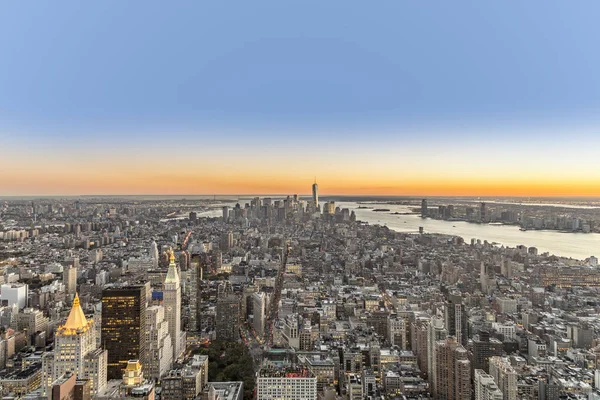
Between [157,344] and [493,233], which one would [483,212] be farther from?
[157,344]

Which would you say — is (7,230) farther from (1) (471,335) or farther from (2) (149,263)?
(1) (471,335)

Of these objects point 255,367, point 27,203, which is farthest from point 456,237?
point 27,203

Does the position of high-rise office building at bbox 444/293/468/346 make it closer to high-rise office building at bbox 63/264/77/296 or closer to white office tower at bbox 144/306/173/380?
white office tower at bbox 144/306/173/380

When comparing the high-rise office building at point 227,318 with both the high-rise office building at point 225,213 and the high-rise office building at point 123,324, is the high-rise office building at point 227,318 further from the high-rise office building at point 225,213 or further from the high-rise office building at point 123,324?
the high-rise office building at point 225,213

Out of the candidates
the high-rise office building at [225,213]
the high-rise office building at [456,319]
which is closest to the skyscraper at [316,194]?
the high-rise office building at [225,213]

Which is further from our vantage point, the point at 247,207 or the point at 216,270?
the point at 216,270

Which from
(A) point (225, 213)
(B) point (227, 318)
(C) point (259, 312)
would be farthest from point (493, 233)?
(A) point (225, 213)


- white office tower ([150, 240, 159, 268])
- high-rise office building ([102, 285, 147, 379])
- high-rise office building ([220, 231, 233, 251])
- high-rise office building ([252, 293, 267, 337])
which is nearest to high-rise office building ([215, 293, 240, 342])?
high-rise office building ([252, 293, 267, 337])
